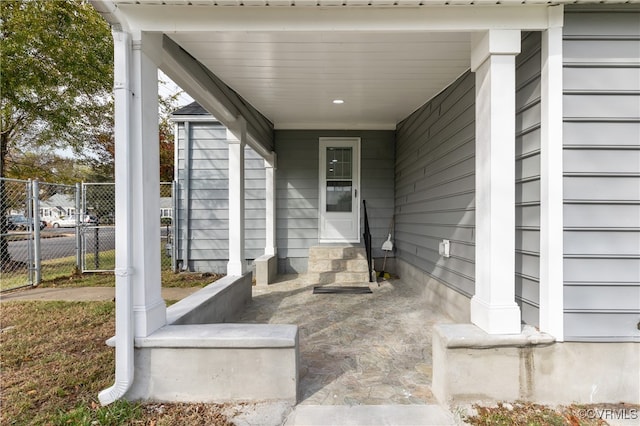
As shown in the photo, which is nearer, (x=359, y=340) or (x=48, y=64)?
(x=359, y=340)

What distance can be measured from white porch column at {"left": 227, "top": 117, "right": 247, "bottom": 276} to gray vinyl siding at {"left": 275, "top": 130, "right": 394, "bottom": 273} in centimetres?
191

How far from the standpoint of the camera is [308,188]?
564 centimetres

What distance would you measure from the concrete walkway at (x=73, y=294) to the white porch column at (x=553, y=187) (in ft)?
13.2

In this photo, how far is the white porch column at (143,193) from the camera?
1.88 m

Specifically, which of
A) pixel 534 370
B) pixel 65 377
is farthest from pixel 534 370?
pixel 65 377

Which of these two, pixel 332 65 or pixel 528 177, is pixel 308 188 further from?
pixel 528 177

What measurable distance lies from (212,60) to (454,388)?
10.2 feet

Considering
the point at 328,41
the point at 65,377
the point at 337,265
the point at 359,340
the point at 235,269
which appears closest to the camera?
the point at 65,377

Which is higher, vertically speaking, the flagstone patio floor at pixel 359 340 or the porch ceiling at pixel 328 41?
the porch ceiling at pixel 328 41

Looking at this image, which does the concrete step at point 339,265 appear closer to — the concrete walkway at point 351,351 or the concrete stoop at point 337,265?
the concrete stoop at point 337,265

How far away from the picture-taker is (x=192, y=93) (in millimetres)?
2830

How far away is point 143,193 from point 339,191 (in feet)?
13.2

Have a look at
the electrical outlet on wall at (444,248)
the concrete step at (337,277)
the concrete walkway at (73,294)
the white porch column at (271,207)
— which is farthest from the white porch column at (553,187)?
the white porch column at (271,207)

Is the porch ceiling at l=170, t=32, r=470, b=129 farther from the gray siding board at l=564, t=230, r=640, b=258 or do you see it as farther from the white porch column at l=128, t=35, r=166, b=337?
the gray siding board at l=564, t=230, r=640, b=258
